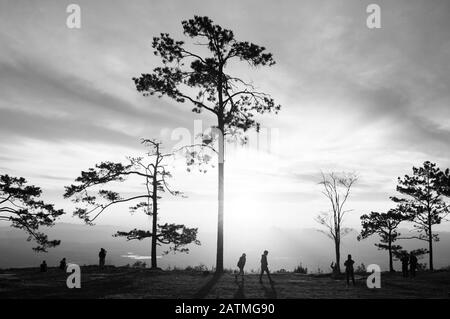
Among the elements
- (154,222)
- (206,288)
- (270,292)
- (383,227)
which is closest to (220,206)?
(206,288)

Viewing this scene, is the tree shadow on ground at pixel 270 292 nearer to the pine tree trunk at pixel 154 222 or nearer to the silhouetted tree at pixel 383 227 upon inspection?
the pine tree trunk at pixel 154 222

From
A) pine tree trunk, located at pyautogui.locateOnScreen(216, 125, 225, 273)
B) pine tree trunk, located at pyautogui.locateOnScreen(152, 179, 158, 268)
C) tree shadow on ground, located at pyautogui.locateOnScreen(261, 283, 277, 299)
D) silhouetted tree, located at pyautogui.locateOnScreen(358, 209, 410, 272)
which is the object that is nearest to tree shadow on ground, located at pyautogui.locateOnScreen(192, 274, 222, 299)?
pine tree trunk, located at pyautogui.locateOnScreen(216, 125, 225, 273)

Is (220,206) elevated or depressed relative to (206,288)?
elevated

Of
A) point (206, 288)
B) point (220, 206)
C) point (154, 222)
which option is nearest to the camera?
point (206, 288)

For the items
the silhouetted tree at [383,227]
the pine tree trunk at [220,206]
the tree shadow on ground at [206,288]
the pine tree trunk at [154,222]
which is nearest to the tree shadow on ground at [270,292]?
the tree shadow on ground at [206,288]

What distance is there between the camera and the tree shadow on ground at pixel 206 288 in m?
13.9

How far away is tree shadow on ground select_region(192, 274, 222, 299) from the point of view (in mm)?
13891

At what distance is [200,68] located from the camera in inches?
871

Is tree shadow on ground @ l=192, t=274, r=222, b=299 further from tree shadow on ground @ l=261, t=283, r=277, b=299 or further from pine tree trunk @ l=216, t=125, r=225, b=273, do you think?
tree shadow on ground @ l=261, t=283, r=277, b=299

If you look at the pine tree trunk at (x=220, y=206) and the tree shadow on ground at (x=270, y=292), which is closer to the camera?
the tree shadow on ground at (x=270, y=292)

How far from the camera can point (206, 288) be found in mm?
15906

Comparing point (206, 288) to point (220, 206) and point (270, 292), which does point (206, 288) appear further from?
point (220, 206)
